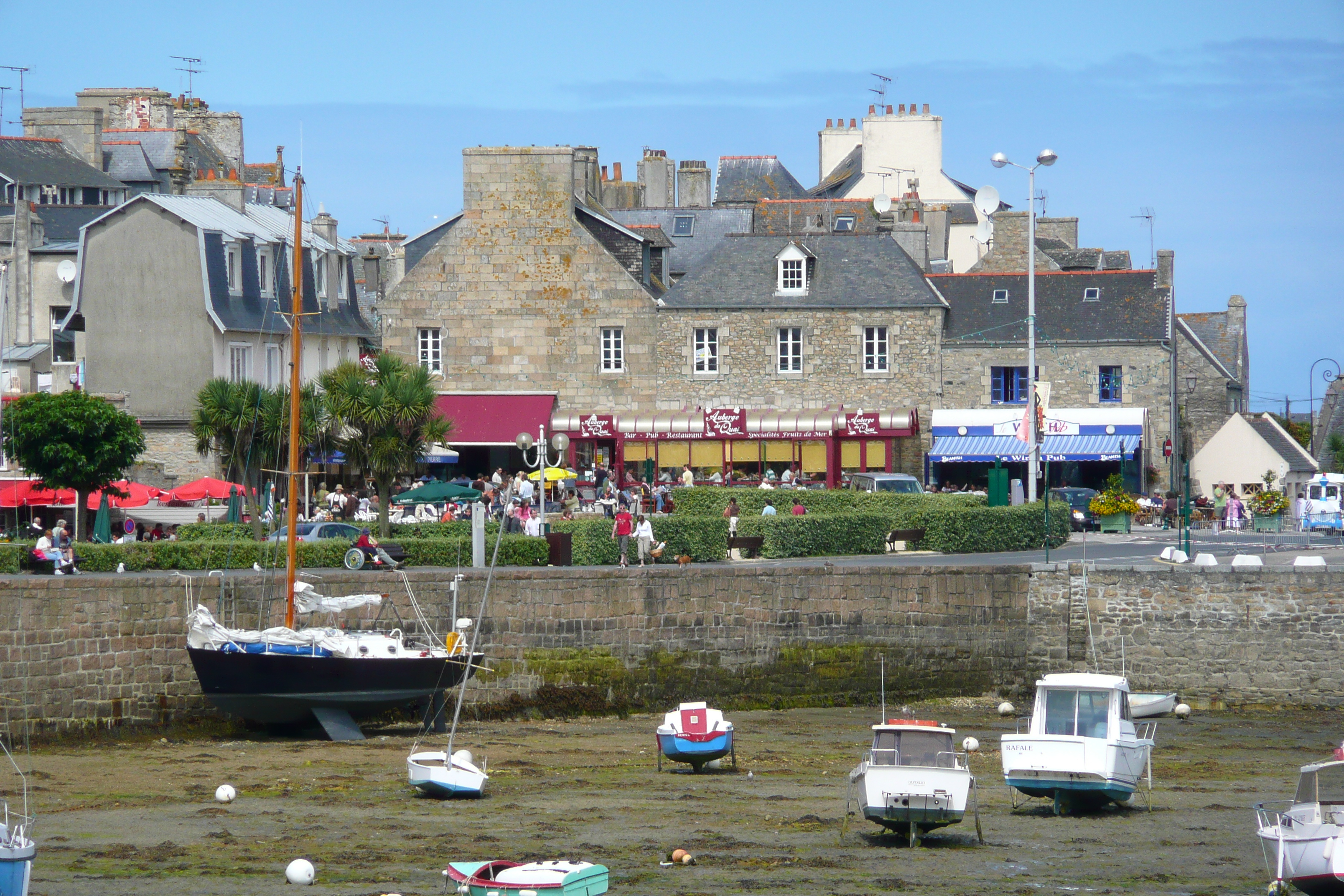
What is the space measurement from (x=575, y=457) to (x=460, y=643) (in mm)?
20890

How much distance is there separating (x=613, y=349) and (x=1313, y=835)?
3090 cm

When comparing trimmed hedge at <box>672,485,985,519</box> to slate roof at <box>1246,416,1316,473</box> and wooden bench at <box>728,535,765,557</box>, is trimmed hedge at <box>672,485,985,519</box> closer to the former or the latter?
wooden bench at <box>728,535,765,557</box>

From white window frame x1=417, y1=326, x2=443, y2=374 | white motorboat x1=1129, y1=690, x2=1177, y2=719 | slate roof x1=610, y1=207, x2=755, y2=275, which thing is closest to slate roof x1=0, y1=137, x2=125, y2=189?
white window frame x1=417, y1=326, x2=443, y2=374

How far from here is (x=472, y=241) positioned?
43.7m

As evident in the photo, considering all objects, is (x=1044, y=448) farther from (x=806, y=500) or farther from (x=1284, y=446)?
(x=806, y=500)

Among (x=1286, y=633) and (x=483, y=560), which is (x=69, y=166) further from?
(x=1286, y=633)

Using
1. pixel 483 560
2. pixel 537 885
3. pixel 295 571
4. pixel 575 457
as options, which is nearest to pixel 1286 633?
pixel 483 560

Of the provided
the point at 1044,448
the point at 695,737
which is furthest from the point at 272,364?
the point at 695,737

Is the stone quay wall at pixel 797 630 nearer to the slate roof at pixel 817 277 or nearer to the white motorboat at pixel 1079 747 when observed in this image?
the white motorboat at pixel 1079 747

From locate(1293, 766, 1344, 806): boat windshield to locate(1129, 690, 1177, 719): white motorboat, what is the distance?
9.65 metres

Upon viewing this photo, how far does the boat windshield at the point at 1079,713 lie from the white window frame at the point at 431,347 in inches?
1102

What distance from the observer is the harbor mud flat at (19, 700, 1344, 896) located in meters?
14.9

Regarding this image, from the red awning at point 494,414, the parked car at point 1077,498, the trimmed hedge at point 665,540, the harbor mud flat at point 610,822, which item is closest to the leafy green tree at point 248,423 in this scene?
the trimmed hedge at point 665,540

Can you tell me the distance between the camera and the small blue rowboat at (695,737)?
20.1 m
